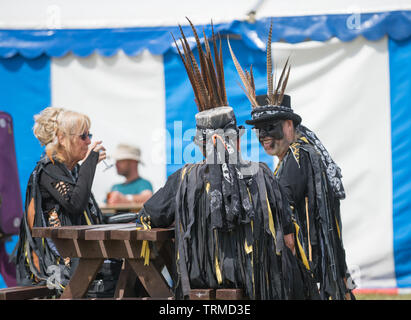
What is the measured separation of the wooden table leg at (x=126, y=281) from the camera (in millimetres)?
3726

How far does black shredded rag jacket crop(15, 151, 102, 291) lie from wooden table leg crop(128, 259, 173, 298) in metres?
0.64

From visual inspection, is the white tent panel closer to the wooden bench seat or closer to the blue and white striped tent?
the blue and white striped tent

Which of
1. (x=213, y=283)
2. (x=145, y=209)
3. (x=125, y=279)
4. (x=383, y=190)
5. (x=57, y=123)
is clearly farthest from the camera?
(x=383, y=190)

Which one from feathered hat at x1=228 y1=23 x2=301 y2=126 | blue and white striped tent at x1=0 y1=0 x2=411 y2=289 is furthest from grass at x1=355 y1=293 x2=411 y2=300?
feathered hat at x1=228 y1=23 x2=301 y2=126

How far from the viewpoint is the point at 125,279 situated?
148 inches

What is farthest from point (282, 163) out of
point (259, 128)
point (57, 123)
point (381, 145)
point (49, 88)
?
point (49, 88)

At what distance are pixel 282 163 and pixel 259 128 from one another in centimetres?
29

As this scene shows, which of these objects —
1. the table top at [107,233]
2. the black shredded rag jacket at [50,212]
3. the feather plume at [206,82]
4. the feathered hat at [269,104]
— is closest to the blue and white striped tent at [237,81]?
the feathered hat at [269,104]

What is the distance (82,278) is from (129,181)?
2220 mm

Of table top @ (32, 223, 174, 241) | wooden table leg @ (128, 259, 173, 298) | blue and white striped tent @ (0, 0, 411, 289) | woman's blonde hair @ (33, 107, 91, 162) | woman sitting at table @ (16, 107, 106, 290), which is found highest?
blue and white striped tent @ (0, 0, 411, 289)

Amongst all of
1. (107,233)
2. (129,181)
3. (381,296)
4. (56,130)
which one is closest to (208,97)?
(107,233)

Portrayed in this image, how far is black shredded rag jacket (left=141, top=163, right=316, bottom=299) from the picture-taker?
117 inches

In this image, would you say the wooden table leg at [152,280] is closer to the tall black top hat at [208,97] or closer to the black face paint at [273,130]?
the tall black top hat at [208,97]
